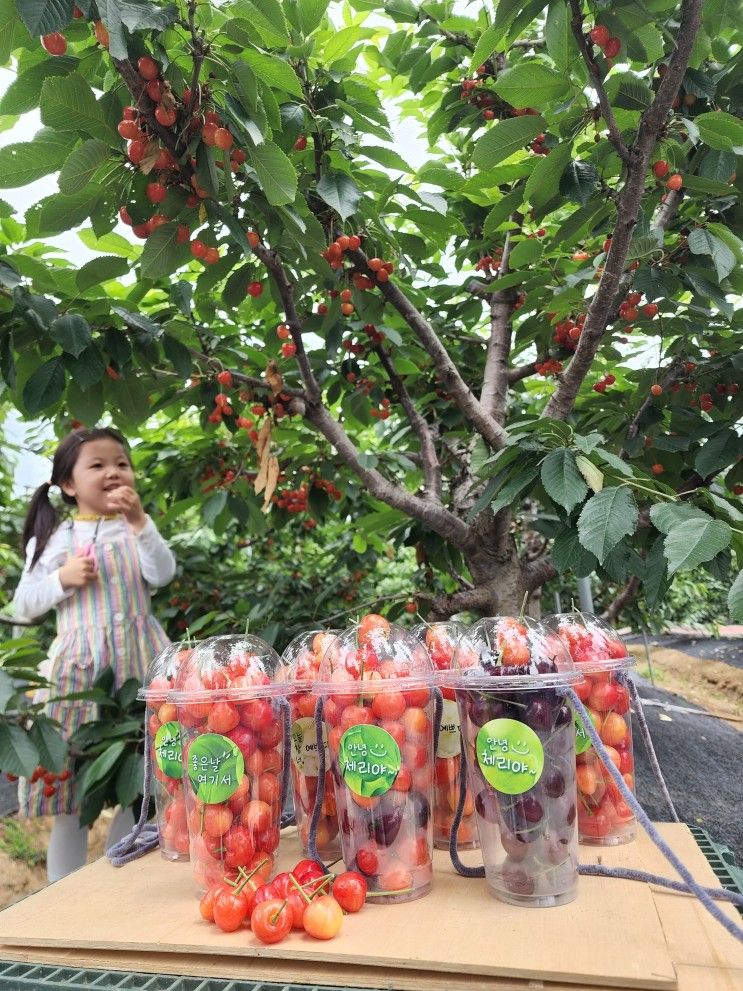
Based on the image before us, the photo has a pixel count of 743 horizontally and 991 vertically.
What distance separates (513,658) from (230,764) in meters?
0.44

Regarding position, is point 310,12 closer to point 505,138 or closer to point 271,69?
point 271,69

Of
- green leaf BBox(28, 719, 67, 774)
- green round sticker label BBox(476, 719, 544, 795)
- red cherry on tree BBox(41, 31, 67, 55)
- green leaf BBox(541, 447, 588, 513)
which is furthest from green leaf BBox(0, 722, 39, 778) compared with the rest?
red cherry on tree BBox(41, 31, 67, 55)

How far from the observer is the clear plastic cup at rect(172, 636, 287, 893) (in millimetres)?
1062

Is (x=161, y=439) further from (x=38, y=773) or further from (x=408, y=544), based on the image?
(x=38, y=773)

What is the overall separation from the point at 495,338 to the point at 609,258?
1014mm

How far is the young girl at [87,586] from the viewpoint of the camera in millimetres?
2244

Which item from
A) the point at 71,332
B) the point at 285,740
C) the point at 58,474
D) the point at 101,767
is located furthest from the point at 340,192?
the point at 101,767

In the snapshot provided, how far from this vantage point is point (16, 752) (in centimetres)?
167

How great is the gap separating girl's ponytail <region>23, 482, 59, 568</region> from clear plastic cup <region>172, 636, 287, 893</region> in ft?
4.91

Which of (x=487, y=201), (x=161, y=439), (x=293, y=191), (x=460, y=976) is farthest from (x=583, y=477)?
(x=161, y=439)

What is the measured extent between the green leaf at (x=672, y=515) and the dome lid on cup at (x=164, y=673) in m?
0.89

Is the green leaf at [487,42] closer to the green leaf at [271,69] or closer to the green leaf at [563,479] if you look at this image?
the green leaf at [271,69]

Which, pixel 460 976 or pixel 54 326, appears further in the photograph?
pixel 54 326

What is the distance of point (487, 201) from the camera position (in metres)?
2.17
